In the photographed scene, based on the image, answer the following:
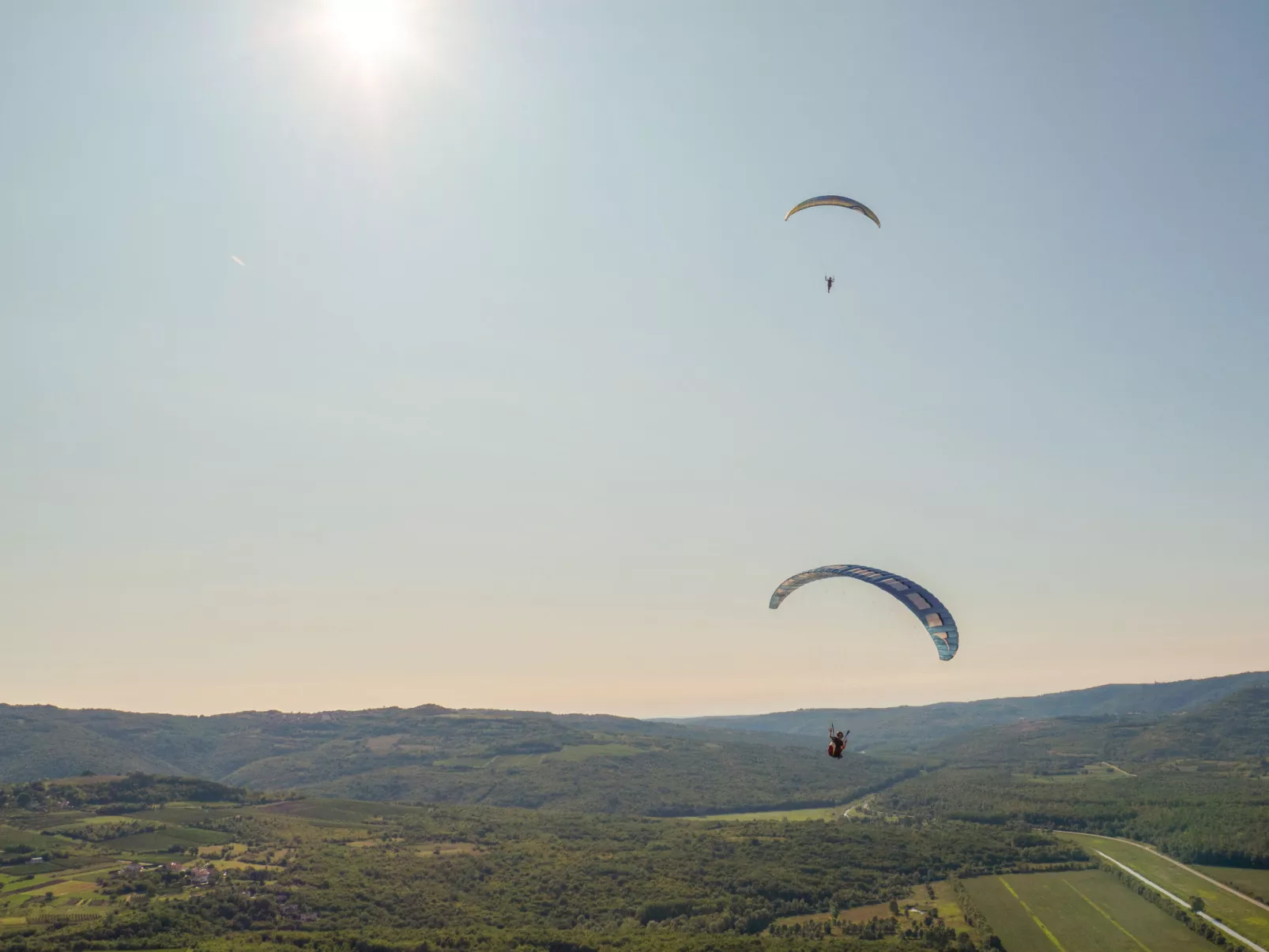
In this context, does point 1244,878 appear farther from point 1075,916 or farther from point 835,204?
point 835,204

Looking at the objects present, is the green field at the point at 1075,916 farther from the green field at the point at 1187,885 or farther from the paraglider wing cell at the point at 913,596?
the paraglider wing cell at the point at 913,596

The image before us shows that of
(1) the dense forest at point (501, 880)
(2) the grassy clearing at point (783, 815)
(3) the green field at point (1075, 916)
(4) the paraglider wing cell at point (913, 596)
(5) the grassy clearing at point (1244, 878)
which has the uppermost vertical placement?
(4) the paraglider wing cell at point (913, 596)

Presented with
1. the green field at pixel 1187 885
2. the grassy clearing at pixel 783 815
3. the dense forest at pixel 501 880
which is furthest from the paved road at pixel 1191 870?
the grassy clearing at pixel 783 815

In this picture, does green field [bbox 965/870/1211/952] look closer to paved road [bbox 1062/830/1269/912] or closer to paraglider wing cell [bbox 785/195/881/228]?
paved road [bbox 1062/830/1269/912]

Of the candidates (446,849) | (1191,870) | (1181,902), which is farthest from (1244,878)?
(446,849)

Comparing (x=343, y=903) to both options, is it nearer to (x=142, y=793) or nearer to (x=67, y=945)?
(x=67, y=945)

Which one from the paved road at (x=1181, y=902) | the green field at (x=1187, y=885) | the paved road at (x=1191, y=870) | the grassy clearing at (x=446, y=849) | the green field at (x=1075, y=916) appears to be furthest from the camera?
the grassy clearing at (x=446, y=849)

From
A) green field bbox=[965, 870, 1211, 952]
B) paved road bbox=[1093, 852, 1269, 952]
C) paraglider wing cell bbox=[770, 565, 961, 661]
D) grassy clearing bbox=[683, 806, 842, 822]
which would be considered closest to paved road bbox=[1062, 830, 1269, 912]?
paved road bbox=[1093, 852, 1269, 952]
